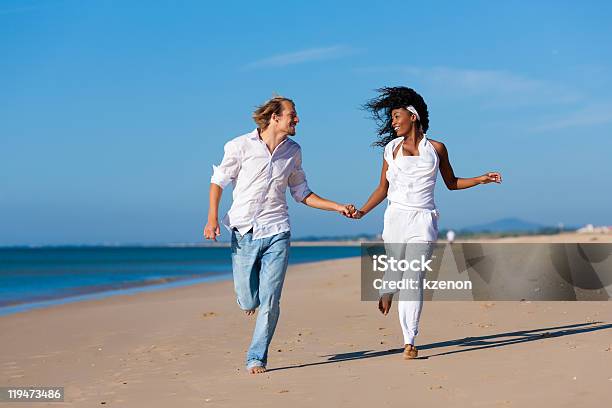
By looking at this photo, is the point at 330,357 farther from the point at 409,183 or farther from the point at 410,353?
the point at 409,183

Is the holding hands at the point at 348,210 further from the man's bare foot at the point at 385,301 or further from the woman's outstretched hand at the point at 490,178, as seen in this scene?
the woman's outstretched hand at the point at 490,178

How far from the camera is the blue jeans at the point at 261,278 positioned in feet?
21.4

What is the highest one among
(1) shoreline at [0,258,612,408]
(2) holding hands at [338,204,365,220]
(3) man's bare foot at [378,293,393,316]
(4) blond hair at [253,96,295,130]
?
(4) blond hair at [253,96,295,130]

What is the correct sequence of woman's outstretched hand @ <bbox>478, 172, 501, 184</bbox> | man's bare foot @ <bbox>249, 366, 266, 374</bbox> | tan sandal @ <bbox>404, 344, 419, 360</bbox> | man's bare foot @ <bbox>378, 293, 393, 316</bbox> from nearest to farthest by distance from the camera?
man's bare foot @ <bbox>249, 366, 266, 374</bbox>, tan sandal @ <bbox>404, 344, 419, 360</bbox>, man's bare foot @ <bbox>378, 293, 393, 316</bbox>, woman's outstretched hand @ <bbox>478, 172, 501, 184</bbox>

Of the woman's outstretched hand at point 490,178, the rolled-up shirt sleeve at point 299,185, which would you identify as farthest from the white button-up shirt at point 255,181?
the woman's outstretched hand at point 490,178

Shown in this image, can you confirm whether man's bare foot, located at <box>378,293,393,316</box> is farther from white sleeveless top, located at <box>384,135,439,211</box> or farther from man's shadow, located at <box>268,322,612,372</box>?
white sleeveless top, located at <box>384,135,439,211</box>

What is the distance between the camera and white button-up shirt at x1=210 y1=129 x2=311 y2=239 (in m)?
6.53

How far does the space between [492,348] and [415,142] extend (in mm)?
1843

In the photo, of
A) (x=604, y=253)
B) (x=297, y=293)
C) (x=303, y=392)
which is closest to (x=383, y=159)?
(x=303, y=392)

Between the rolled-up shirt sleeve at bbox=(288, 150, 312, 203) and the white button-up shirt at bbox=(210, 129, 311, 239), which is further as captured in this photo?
the rolled-up shirt sleeve at bbox=(288, 150, 312, 203)

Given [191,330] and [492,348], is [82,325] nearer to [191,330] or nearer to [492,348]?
[191,330]

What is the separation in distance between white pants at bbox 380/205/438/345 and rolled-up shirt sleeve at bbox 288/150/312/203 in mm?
726

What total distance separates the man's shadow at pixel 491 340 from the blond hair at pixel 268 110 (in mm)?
1905

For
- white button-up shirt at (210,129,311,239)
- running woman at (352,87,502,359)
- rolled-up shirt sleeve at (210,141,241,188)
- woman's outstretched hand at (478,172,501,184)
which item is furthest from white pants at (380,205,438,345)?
rolled-up shirt sleeve at (210,141,241,188)
